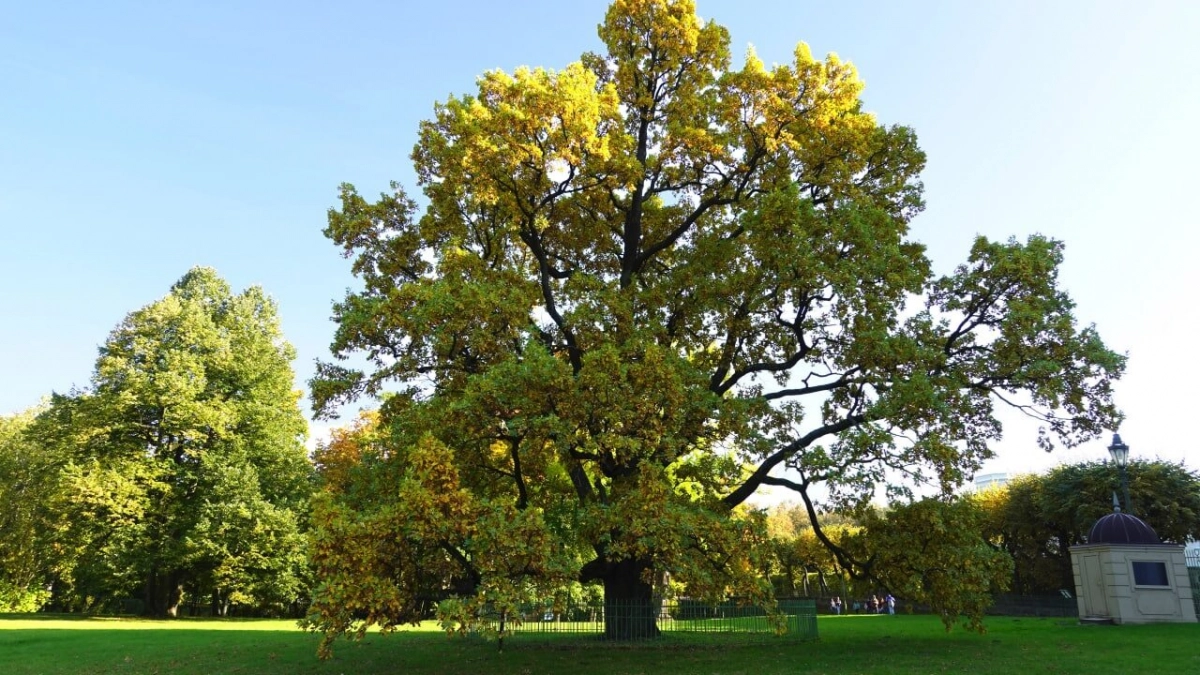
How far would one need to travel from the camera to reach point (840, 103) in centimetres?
1842

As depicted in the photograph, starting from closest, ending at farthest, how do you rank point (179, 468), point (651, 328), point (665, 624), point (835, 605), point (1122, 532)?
point (651, 328)
point (1122, 532)
point (665, 624)
point (179, 468)
point (835, 605)

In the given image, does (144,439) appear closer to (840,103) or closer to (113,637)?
(113,637)

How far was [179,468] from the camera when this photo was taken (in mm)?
37562

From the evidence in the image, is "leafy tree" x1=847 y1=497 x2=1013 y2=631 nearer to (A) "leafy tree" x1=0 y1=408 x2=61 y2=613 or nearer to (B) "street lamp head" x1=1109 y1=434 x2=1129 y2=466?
(B) "street lamp head" x1=1109 y1=434 x2=1129 y2=466

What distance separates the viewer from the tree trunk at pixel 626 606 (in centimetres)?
1886

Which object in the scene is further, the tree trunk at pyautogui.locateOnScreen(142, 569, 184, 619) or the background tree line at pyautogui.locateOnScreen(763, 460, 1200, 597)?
the tree trunk at pyautogui.locateOnScreen(142, 569, 184, 619)

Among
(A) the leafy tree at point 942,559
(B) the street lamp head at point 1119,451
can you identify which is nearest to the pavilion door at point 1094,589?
(B) the street lamp head at point 1119,451

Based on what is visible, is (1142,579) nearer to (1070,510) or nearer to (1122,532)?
(1122,532)

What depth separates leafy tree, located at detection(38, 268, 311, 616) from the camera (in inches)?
1388

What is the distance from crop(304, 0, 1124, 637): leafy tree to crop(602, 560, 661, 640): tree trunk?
0.09 meters

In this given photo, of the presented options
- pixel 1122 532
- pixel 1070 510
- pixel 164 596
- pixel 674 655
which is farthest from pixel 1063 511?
pixel 164 596

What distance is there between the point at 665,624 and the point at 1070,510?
25585mm

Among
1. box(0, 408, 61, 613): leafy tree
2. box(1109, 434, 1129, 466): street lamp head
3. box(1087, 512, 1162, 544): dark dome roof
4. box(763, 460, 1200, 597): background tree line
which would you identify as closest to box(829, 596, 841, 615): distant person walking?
box(763, 460, 1200, 597): background tree line

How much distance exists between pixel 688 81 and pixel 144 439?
34.6 m
